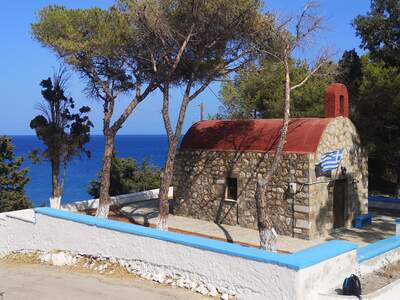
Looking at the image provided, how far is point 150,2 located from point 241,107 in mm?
17899

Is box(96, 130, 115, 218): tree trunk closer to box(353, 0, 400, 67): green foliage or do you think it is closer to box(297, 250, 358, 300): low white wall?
box(297, 250, 358, 300): low white wall

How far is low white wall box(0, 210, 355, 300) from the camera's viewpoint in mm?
7574

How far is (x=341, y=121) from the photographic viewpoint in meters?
15.4

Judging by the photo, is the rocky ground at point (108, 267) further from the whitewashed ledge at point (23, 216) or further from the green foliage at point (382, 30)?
the green foliage at point (382, 30)

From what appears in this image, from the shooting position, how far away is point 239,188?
15898 millimetres

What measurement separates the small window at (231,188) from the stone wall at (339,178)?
3087mm

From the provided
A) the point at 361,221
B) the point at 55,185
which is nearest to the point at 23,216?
the point at 55,185

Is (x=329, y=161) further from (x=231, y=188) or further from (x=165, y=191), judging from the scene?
(x=165, y=191)

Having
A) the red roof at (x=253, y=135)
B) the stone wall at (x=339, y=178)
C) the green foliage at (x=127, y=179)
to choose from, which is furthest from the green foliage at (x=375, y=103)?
the green foliage at (x=127, y=179)

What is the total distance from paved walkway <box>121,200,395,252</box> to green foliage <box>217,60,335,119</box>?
8.73 metres

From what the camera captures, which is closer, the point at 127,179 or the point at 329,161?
the point at 329,161

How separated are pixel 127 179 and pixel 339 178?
14.6 meters

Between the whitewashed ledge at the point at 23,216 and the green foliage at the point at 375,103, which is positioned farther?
the green foliage at the point at 375,103

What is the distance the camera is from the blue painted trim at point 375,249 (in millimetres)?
9430
